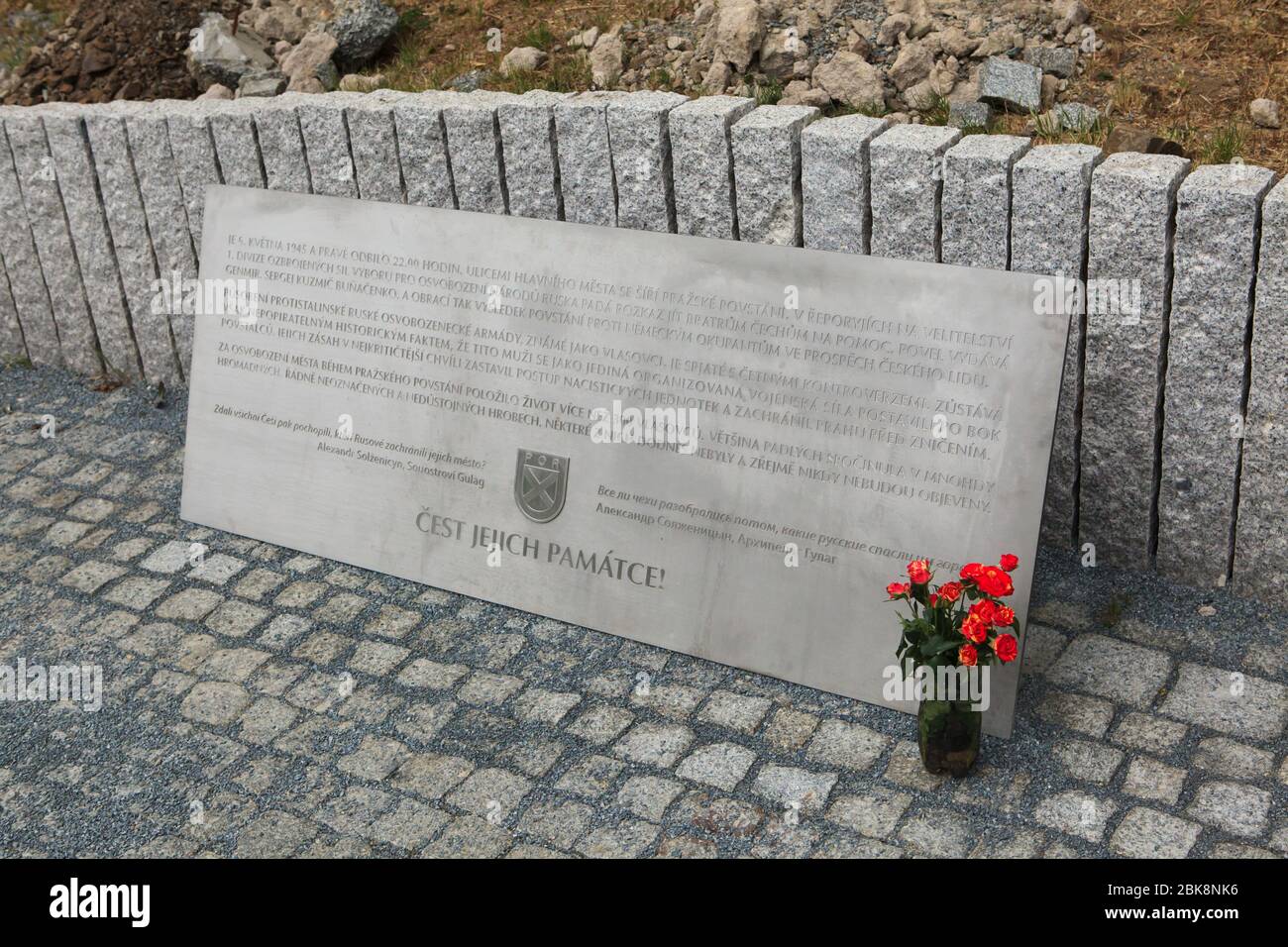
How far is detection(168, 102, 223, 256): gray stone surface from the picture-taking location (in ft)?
21.3

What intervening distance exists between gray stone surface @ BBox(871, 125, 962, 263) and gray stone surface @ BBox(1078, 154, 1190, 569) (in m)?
0.58

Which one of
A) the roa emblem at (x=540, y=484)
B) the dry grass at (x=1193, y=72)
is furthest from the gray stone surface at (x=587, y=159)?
the dry grass at (x=1193, y=72)

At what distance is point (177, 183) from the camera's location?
21.9 ft

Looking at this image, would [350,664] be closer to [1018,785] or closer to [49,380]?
[1018,785]

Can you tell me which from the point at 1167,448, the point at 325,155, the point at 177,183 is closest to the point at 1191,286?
the point at 1167,448

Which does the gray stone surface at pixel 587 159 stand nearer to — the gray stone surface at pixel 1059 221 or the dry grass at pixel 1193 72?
the gray stone surface at pixel 1059 221

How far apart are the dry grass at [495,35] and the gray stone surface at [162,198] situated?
1.29m

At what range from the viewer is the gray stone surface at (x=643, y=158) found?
209 inches

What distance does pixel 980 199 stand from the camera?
15.6 feet

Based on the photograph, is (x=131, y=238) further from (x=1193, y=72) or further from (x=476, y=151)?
(x=1193, y=72)

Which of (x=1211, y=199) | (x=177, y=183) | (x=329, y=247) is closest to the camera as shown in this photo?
(x=1211, y=199)

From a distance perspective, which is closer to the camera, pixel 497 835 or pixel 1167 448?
pixel 497 835

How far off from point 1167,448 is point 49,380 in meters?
6.15

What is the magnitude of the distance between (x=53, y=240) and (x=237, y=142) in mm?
1573
